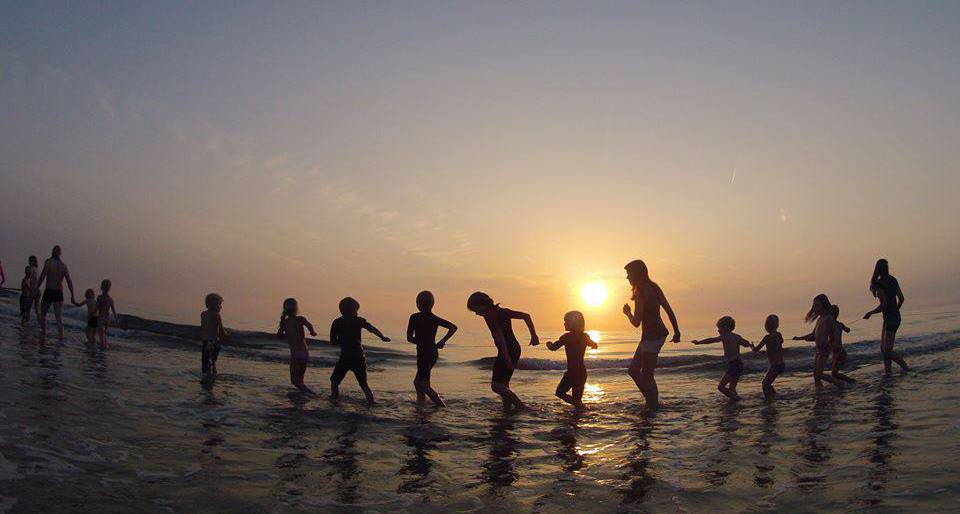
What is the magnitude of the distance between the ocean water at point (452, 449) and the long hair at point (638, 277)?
217cm

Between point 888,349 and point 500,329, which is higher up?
point 500,329

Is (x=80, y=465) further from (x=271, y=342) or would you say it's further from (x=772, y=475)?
(x=271, y=342)

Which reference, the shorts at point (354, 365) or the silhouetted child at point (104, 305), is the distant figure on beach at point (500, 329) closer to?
the shorts at point (354, 365)

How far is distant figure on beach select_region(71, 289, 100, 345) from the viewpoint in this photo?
1814cm

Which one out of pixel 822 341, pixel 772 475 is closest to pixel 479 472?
pixel 772 475

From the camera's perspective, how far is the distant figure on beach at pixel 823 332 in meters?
12.7

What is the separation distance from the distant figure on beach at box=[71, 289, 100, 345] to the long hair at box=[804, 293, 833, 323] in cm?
1972

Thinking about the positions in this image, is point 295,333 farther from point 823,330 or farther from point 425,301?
point 823,330

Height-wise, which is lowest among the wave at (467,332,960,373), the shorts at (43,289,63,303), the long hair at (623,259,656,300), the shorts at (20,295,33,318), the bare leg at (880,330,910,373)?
the wave at (467,332,960,373)

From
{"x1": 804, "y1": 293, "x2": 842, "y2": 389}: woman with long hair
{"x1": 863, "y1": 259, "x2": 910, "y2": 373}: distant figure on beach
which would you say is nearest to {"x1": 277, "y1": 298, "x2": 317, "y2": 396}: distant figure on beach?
{"x1": 804, "y1": 293, "x2": 842, "y2": 389}: woman with long hair

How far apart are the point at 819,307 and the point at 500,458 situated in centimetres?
956

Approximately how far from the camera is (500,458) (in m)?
6.80

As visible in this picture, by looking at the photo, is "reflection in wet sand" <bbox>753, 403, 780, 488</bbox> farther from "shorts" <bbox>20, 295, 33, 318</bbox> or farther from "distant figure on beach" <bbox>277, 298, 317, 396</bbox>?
"shorts" <bbox>20, 295, 33, 318</bbox>

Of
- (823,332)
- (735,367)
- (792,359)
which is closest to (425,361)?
(735,367)
